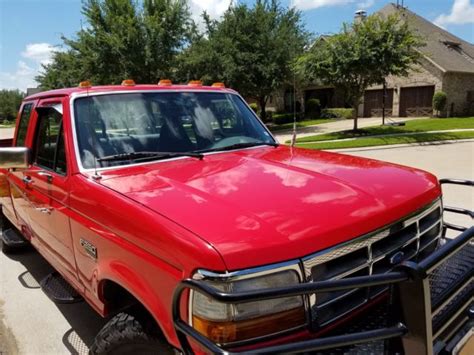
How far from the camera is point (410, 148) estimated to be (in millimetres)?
16500

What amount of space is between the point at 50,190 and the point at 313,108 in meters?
38.4

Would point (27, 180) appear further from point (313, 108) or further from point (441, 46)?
point (441, 46)

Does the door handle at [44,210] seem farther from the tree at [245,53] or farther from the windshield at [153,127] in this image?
the tree at [245,53]

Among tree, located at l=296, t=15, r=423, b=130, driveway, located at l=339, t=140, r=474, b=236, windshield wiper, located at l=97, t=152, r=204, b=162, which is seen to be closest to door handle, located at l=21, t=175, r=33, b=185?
windshield wiper, located at l=97, t=152, r=204, b=162

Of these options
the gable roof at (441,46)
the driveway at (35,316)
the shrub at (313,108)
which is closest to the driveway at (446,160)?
the driveway at (35,316)

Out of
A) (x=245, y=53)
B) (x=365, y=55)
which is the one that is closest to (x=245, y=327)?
(x=365, y=55)

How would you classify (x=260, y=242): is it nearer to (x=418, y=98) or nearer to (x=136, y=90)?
(x=136, y=90)

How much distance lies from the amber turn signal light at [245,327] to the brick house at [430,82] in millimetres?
33656

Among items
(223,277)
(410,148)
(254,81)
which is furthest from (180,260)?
(254,81)

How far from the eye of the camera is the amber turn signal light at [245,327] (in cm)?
183

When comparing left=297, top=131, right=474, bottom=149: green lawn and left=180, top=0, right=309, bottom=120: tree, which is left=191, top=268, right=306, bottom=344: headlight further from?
left=180, top=0, right=309, bottom=120: tree

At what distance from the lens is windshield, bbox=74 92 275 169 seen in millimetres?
3184

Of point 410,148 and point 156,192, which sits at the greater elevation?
point 156,192

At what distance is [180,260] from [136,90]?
6.95 ft
